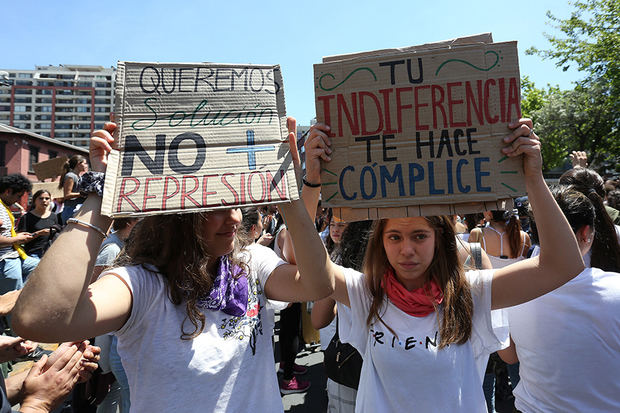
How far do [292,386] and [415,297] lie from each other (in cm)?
316

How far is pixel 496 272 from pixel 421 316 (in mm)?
421

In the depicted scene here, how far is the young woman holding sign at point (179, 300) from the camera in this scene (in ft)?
3.90

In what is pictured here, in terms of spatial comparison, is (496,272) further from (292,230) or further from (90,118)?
(90,118)

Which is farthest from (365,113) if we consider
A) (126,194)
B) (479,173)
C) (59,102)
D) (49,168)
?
(59,102)

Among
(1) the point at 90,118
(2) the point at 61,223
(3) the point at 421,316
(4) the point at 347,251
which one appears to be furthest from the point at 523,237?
(1) the point at 90,118

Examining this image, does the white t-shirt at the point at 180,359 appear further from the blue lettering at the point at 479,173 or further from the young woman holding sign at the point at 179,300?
the blue lettering at the point at 479,173

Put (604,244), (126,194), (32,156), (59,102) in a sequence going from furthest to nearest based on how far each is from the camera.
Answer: (59,102), (32,156), (604,244), (126,194)

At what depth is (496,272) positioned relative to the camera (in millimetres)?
1895

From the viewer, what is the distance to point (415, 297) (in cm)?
189

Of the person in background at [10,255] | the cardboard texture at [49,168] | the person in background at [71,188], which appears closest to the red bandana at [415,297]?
the person in background at [71,188]

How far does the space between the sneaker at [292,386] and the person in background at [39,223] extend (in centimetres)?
406

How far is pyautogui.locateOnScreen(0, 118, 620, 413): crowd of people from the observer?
1.37 metres

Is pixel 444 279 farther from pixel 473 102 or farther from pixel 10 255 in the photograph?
pixel 10 255

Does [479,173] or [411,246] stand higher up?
[479,173]
